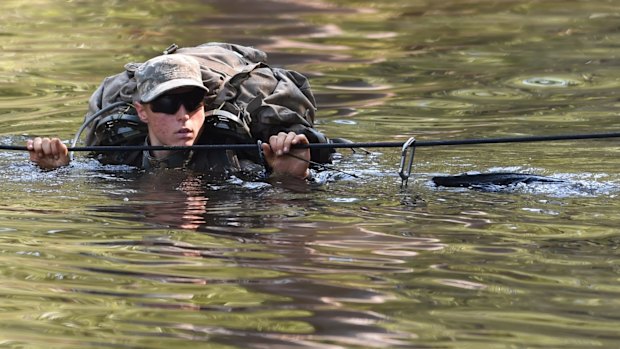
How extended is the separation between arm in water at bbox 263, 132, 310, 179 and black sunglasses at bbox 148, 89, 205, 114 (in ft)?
1.43

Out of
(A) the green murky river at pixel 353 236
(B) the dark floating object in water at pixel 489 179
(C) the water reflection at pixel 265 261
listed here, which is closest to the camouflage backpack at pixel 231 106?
(A) the green murky river at pixel 353 236

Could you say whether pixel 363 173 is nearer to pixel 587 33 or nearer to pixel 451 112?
pixel 451 112

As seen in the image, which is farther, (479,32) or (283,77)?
(479,32)

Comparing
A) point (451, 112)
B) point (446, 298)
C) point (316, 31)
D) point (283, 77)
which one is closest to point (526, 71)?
point (451, 112)

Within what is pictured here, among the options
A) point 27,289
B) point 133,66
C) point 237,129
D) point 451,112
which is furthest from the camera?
point 451,112

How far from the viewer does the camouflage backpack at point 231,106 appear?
6496 millimetres

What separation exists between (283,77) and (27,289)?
9.44ft

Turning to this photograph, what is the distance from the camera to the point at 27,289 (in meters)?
4.38

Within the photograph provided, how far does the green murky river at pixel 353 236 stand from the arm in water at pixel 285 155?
12 centimetres

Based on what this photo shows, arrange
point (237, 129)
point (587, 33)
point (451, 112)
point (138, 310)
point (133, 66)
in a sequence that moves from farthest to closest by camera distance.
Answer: point (587, 33) → point (451, 112) → point (133, 66) → point (237, 129) → point (138, 310)

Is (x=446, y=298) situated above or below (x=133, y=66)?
below

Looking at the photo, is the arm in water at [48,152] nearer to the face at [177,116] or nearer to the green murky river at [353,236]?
Result: the green murky river at [353,236]

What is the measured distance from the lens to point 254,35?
1277cm

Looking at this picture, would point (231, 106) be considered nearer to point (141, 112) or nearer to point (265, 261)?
point (141, 112)
